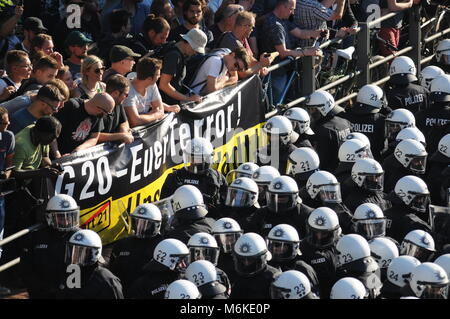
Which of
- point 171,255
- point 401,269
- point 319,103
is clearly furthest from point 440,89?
point 171,255

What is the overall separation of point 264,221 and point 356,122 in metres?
4.06

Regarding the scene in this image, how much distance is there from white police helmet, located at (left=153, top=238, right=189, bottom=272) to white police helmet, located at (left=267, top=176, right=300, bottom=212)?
1844 millimetres

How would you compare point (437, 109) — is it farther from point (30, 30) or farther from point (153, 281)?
point (153, 281)

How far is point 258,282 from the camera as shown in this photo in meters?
14.1

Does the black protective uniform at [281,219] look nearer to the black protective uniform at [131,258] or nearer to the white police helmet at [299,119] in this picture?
the black protective uniform at [131,258]

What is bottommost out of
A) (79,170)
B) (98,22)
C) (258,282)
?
(258,282)

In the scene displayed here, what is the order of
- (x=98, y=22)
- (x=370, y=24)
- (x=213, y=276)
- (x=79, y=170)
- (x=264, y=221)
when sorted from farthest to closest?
(x=370, y=24) < (x=98, y=22) < (x=264, y=221) < (x=79, y=170) < (x=213, y=276)

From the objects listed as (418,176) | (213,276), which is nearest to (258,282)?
(213,276)

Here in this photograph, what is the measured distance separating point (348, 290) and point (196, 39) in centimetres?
452

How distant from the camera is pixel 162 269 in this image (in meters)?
14.0

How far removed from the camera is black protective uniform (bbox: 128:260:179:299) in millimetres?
13914

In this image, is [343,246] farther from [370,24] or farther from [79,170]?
[370,24]

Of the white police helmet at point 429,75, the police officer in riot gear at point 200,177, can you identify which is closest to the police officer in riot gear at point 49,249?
the police officer in riot gear at point 200,177

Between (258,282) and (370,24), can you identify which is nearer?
(258,282)
